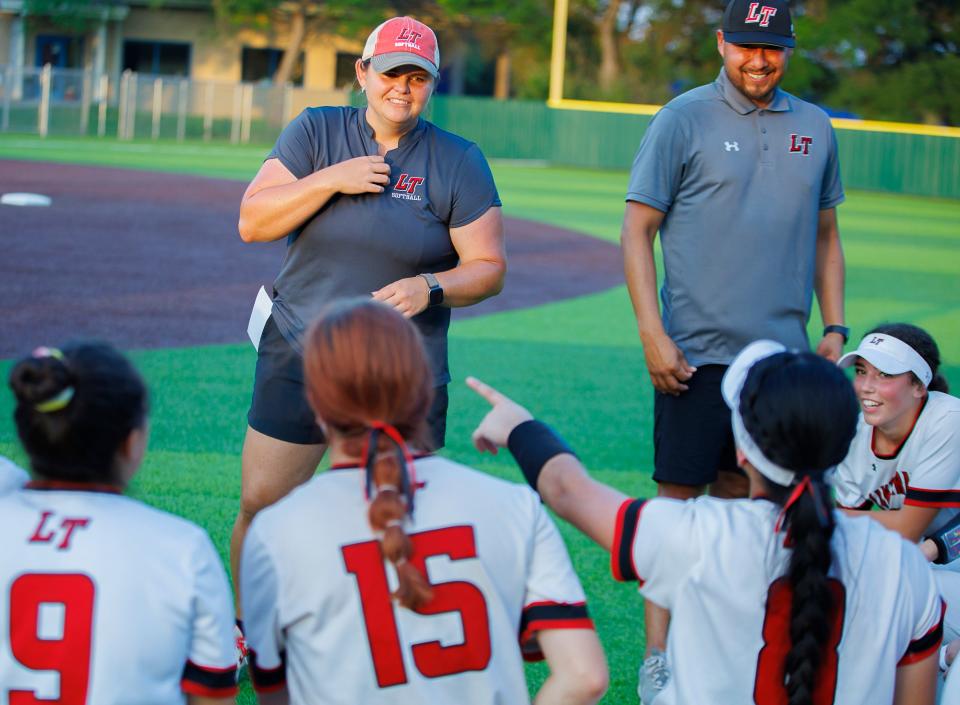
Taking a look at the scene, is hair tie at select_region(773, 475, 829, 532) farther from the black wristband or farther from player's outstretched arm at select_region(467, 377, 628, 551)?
the black wristband

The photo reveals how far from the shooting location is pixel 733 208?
4000mm

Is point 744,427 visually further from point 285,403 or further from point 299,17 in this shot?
point 299,17

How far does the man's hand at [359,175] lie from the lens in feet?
11.4

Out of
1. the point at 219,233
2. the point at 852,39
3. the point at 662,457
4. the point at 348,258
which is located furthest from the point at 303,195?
the point at 852,39

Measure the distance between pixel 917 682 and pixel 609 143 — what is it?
98.9ft

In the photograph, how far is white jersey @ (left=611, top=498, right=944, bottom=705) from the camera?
7.70 ft

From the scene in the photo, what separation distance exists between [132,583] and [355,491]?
0.42 m

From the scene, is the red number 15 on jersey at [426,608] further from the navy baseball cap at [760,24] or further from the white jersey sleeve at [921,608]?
the navy baseball cap at [760,24]

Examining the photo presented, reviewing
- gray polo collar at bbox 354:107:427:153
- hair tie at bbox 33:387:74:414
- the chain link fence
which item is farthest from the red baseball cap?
the chain link fence

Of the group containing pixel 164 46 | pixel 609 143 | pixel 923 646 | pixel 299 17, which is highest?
pixel 299 17

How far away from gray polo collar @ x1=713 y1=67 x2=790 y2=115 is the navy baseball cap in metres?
0.16

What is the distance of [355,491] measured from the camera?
2.21 metres

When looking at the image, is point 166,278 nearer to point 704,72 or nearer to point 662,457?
point 662,457

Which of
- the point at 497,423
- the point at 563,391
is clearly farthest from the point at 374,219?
the point at 563,391
